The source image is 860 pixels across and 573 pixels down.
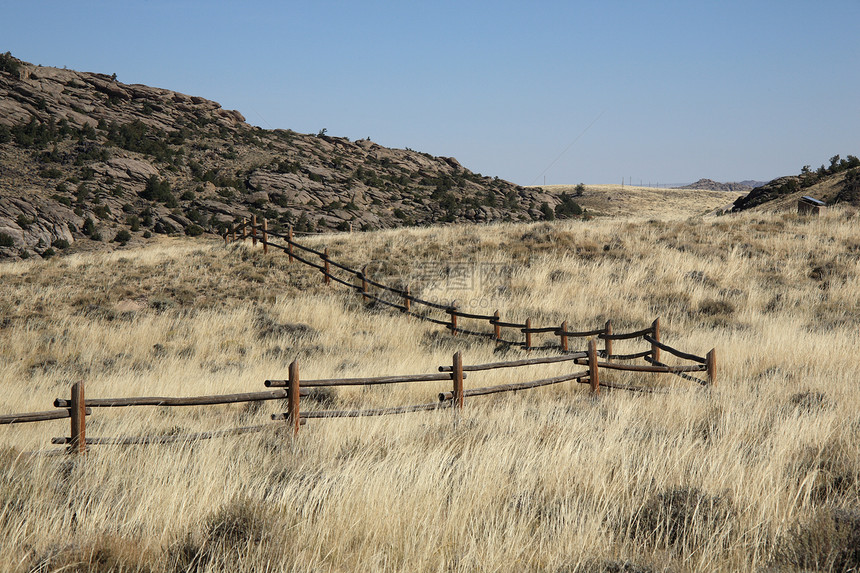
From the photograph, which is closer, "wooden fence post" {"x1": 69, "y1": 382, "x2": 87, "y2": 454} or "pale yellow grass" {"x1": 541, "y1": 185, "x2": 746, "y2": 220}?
"wooden fence post" {"x1": 69, "y1": 382, "x2": 87, "y2": 454}

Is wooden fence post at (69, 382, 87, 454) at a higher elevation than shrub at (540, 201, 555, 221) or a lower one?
lower

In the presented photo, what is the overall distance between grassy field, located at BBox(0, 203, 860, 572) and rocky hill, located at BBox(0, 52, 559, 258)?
25.0 metres

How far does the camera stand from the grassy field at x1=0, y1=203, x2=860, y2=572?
12.7 feet

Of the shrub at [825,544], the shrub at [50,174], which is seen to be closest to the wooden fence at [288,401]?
the shrub at [825,544]

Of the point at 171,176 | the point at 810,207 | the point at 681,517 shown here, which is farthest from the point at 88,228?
the point at 681,517

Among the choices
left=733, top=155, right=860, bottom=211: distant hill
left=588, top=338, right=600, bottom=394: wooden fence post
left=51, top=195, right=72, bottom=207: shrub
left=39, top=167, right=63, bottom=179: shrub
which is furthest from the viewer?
left=39, top=167, right=63, bottom=179: shrub

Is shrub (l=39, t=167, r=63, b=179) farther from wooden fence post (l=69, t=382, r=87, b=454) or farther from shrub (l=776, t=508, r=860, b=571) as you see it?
shrub (l=776, t=508, r=860, b=571)

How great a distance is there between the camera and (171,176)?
4841cm

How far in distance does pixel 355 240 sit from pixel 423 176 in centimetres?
4156

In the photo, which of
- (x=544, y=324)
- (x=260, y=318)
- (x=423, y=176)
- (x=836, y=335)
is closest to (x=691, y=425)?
(x=836, y=335)

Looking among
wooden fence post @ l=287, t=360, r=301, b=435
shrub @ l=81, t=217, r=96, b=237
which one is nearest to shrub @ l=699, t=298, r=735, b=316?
wooden fence post @ l=287, t=360, r=301, b=435

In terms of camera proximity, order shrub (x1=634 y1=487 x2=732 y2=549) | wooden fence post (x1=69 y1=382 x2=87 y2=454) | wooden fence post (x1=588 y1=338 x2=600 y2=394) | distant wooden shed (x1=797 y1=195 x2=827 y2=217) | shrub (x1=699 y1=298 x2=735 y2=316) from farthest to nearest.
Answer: distant wooden shed (x1=797 y1=195 x2=827 y2=217), shrub (x1=699 y1=298 x2=735 y2=316), wooden fence post (x1=588 y1=338 x2=600 y2=394), wooden fence post (x1=69 y1=382 x2=87 y2=454), shrub (x1=634 y1=487 x2=732 y2=549)

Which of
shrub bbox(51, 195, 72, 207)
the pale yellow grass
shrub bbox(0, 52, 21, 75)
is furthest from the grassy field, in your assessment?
the pale yellow grass

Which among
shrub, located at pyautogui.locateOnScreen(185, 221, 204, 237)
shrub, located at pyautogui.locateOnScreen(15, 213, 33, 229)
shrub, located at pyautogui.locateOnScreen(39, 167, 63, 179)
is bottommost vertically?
shrub, located at pyautogui.locateOnScreen(185, 221, 204, 237)
